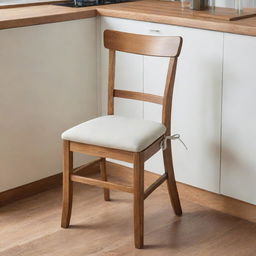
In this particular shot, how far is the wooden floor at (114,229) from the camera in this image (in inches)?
110

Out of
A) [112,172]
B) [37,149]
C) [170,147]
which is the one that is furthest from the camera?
[112,172]

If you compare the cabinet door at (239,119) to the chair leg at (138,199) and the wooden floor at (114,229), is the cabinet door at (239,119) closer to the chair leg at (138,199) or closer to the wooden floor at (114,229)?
the wooden floor at (114,229)

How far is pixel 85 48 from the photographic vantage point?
3418 millimetres

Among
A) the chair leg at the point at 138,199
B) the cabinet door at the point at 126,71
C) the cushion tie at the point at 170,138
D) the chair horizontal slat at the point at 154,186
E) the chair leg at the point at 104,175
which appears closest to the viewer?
the chair leg at the point at 138,199

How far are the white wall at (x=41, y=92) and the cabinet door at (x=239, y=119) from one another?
82 cm

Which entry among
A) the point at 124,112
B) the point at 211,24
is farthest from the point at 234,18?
the point at 124,112

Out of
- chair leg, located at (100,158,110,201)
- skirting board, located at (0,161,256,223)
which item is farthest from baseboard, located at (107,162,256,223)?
chair leg, located at (100,158,110,201)

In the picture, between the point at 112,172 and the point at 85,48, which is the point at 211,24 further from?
the point at 112,172

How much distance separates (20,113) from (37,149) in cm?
23

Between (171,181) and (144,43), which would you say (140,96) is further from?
(171,181)

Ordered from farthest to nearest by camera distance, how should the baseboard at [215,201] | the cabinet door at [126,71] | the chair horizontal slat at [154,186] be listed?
the cabinet door at [126,71] → the baseboard at [215,201] → the chair horizontal slat at [154,186]

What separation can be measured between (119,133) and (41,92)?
0.65 metres

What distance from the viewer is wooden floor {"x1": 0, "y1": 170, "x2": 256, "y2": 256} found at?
281cm

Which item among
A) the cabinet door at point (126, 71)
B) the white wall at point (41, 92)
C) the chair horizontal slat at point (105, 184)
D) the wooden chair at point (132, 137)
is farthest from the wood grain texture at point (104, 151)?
the cabinet door at point (126, 71)
